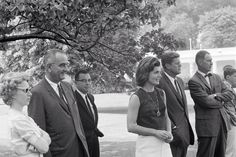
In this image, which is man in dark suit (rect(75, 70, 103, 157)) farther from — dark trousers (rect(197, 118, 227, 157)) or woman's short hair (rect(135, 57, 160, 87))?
dark trousers (rect(197, 118, 227, 157))

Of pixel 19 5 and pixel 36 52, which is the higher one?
pixel 19 5

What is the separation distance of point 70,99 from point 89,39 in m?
3.35

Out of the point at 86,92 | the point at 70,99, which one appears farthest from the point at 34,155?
the point at 86,92

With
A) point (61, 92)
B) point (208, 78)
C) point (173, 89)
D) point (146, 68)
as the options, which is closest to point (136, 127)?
point (146, 68)

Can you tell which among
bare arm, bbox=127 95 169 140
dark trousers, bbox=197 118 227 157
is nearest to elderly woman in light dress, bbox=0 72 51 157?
bare arm, bbox=127 95 169 140

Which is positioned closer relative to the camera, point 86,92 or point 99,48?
point 86,92

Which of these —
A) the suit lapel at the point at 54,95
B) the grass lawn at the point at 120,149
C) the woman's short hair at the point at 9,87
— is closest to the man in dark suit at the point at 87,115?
the suit lapel at the point at 54,95

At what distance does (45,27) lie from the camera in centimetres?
743

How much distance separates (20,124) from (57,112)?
2.40 feet

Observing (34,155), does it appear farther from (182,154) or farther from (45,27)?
(45,27)

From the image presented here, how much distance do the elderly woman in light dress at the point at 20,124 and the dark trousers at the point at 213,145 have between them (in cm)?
349

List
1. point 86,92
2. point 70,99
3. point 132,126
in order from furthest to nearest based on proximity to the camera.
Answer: point 86,92 → point 70,99 → point 132,126

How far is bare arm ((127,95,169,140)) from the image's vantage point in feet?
15.4

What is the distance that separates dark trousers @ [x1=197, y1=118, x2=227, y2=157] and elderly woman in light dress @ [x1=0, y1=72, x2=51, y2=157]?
137 inches
